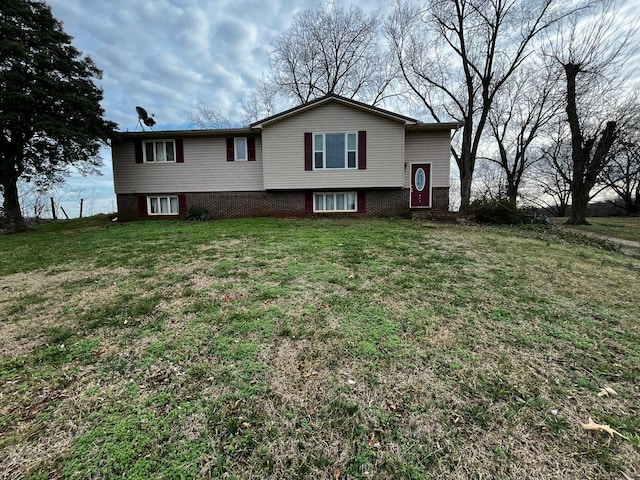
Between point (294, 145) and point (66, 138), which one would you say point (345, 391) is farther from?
point (66, 138)

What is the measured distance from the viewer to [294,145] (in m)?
13.5

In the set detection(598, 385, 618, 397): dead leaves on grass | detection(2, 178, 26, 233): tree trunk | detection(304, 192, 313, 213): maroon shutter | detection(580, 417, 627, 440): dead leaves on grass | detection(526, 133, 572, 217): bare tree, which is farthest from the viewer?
detection(526, 133, 572, 217): bare tree

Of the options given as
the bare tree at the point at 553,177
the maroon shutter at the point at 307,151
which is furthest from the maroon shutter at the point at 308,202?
the bare tree at the point at 553,177

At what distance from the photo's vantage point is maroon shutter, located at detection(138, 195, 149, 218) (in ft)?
49.4

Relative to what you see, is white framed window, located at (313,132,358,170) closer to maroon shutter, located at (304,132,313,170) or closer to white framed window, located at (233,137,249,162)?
maroon shutter, located at (304,132,313,170)

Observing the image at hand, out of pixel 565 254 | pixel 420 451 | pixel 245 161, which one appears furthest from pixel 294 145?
pixel 420 451

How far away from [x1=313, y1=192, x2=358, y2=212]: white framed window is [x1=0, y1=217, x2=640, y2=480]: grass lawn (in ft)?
31.3

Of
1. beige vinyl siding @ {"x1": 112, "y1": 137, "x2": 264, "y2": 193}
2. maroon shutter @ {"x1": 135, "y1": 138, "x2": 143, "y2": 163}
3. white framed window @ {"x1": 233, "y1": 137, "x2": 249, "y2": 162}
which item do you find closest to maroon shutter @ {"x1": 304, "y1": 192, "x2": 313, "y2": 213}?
beige vinyl siding @ {"x1": 112, "y1": 137, "x2": 264, "y2": 193}

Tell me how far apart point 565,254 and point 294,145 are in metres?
10.7

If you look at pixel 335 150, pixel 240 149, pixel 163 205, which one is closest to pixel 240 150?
pixel 240 149

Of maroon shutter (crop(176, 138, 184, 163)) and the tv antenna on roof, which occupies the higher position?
the tv antenna on roof

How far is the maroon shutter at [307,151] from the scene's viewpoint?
43.9ft

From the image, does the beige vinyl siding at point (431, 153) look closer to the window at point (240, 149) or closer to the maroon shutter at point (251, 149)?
the maroon shutter at point (251, 149)

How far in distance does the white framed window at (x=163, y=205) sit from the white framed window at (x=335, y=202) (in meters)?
7.22
